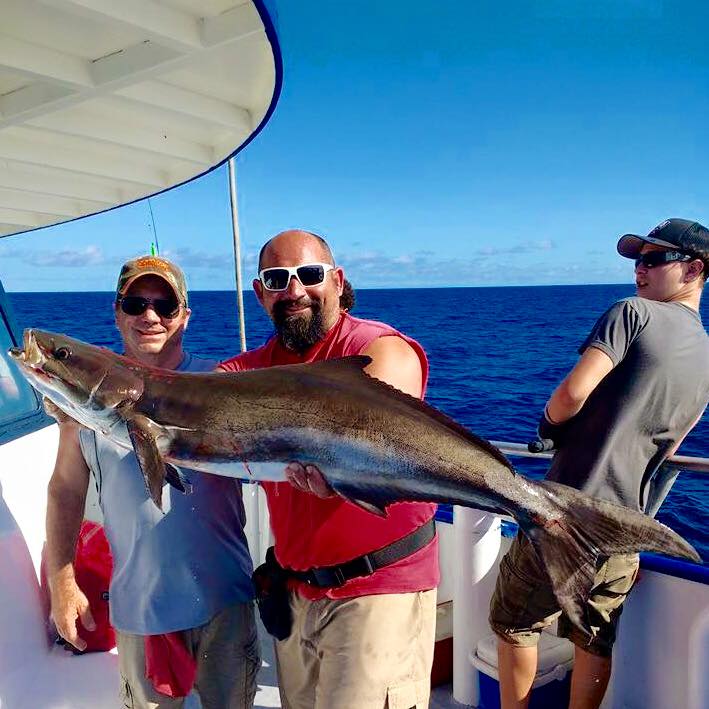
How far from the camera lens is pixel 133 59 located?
10.1ft

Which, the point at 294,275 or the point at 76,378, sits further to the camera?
the point at 294,275

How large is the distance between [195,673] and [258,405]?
4.47 ft

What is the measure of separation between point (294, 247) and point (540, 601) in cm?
222

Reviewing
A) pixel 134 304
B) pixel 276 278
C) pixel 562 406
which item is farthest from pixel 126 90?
pixel 562 406

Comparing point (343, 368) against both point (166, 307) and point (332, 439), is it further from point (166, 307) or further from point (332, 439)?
point (166, 307)

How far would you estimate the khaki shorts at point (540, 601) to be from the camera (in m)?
3.30

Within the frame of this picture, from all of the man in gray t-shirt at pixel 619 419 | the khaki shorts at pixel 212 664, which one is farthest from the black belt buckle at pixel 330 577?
the man in gray t-shirt at pixel 619 419

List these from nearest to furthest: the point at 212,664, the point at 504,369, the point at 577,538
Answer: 1. the point at 577,538
2. the point at 212,664
3. the point at 504,369

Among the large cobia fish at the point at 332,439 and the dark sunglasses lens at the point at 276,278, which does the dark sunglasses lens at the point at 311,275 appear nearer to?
the dark sunglasses lens at the point at 276,278

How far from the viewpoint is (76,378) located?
8.34ft

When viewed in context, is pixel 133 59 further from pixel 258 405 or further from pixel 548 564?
pixel 548 564

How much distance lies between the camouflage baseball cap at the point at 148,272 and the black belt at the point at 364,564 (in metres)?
1.41

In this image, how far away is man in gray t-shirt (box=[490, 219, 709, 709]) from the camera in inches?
125

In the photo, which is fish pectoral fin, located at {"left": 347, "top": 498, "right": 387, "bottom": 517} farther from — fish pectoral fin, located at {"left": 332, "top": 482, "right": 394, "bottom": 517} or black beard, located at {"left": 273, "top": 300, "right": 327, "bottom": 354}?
black beard, located at {"left": 273, "top": 300, "right": 327, "bottom": 354}
